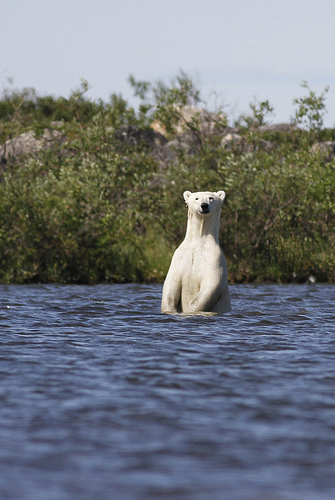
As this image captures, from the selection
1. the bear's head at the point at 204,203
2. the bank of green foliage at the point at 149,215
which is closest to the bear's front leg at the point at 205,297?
the bear's head at the point at 204,203

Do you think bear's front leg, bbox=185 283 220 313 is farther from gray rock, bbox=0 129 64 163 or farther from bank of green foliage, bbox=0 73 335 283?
gray rock, bbox=0 129 64 163

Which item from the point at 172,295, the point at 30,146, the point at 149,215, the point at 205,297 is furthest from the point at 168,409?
the point at 30,146

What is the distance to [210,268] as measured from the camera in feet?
34.4

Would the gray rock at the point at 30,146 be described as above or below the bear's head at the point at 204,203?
above

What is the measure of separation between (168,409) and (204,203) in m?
5.45

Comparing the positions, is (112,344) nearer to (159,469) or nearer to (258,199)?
(159,469)

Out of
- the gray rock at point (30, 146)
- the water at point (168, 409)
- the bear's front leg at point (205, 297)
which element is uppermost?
the gray rock at point (30, 146)

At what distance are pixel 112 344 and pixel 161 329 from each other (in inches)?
48.9

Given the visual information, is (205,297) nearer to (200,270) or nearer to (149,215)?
(200,270)

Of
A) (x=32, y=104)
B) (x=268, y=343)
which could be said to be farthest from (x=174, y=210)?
(x=32, y=104)

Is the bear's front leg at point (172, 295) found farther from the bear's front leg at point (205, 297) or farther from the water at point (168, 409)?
the water at point (168, 409)

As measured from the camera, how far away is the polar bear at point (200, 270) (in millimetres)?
10508

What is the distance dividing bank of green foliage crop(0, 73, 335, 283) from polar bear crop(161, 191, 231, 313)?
8.74m

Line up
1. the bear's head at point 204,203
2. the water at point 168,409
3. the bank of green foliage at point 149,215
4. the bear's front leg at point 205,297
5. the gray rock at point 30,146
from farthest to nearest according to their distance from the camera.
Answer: the gray rock at point 30,146 → the bank of green foliage at point 149,215 → the bear's head at point 204,203 → the bear's front leg at point 205,297 → the water at point 168,409
